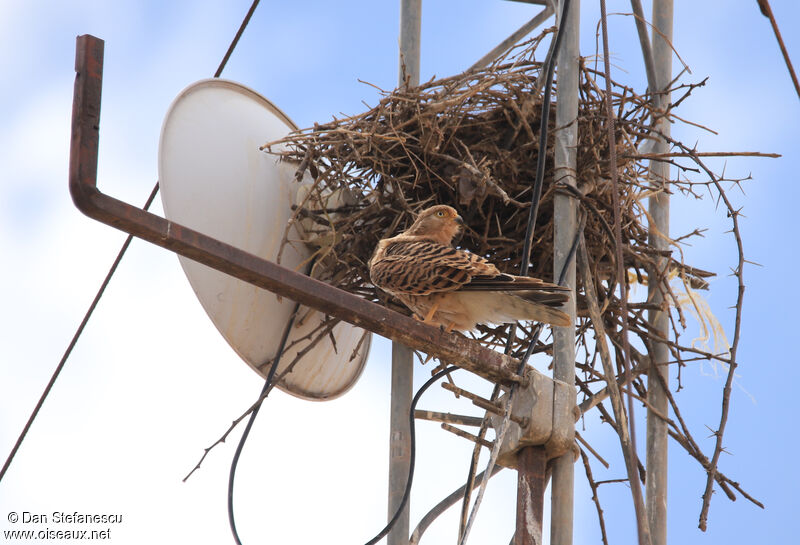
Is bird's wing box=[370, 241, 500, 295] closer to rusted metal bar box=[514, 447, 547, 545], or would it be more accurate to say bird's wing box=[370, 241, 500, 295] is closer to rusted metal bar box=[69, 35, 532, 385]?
rusted metal bar box=[69, 35, 532, 385]

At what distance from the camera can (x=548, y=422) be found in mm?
3992

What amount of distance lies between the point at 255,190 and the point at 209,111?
1.57 feet

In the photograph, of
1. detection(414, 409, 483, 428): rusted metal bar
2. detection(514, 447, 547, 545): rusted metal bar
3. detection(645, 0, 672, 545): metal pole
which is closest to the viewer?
detection(514, 447, 547, 545): rusted metal bar

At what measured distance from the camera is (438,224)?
15.9 feet

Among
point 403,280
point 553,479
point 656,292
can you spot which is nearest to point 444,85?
point 656,292

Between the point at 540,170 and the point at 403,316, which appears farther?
the point at 540,170

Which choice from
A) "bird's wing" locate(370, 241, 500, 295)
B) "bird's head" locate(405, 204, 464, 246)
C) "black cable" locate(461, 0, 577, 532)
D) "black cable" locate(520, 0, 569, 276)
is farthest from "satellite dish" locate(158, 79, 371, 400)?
"black cable" locate(520, 0, 569, 276)

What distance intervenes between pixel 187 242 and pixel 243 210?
286 centimetres

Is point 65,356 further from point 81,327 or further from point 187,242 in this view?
point 187,242

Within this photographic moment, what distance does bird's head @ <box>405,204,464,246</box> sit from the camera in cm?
482

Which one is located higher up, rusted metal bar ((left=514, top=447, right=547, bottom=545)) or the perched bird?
the perched bird

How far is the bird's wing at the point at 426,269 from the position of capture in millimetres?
3864

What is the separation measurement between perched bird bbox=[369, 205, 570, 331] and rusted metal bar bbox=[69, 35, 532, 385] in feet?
1.07

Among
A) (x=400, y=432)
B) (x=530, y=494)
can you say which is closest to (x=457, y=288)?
(x=530, y=494)
